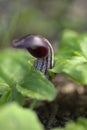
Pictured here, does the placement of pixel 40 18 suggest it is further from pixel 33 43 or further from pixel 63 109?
pixel 33 43

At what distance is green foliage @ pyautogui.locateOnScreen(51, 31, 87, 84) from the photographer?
85 cm

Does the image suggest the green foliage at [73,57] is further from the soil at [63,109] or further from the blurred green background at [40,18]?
the blurred green background at [40,18]

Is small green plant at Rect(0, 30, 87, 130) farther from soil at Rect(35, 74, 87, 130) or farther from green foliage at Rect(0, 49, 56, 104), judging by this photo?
soil at Rect(35, 74, 87, 130)

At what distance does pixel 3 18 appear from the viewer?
214 cm

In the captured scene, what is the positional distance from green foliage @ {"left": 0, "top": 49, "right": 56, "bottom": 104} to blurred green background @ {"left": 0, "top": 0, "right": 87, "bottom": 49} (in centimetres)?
119

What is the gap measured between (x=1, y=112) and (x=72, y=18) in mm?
1780

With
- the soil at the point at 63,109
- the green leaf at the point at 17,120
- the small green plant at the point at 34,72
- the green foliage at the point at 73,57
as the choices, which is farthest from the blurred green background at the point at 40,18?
the green leaf at the point at 17,120

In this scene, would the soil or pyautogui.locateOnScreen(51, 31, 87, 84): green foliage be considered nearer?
pyautogui.locateOnScreen(51, 31, 87, 84): green foliage

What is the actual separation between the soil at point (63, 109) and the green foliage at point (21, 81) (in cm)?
14

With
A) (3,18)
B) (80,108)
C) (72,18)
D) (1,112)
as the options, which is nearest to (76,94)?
(80,108)

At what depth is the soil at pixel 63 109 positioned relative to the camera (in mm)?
1019

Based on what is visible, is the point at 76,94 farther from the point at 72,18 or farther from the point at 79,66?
the point at 72,18

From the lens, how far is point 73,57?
96cm

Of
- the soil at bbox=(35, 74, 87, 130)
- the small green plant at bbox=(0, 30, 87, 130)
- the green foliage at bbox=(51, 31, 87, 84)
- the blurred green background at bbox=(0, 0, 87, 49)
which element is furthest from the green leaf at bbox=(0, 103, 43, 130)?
the blurred green background at bbox=(0, 0, 87, 49)
